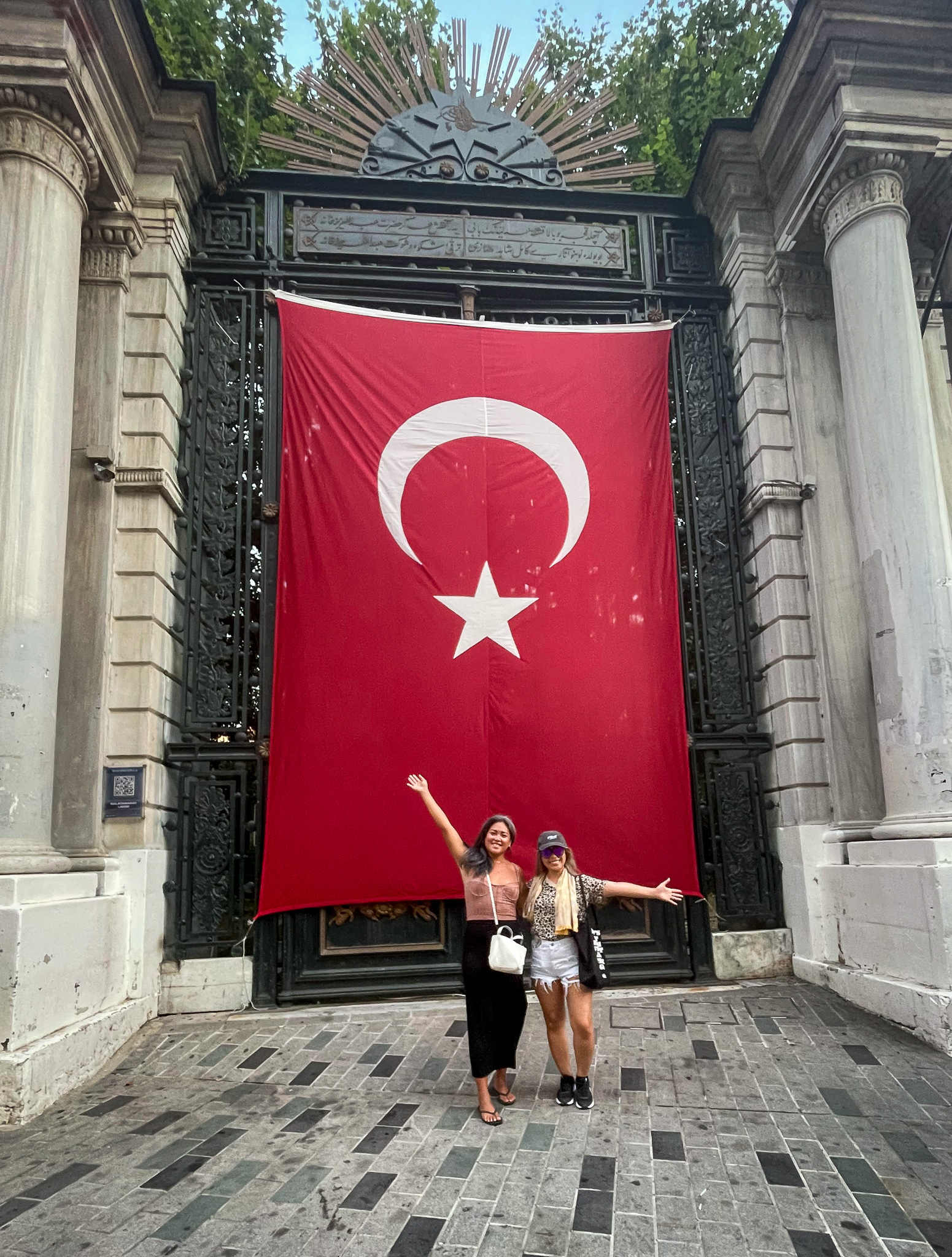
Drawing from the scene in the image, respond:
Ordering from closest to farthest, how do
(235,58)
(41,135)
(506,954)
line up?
(506,954) < (41,135) < (235,58)

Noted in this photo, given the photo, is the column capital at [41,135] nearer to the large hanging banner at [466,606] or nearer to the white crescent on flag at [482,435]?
the large hanging banner at [466,606]

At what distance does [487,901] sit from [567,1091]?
A: 1.31 m

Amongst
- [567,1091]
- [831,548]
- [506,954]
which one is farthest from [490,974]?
[831,548]

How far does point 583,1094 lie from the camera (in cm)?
557

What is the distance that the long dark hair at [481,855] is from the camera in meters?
5.79

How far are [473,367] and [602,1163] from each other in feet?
24.4

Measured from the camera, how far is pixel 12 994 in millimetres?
5859

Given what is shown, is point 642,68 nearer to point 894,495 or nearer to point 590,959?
point 894,495

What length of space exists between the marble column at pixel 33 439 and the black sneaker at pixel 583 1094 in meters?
4.17

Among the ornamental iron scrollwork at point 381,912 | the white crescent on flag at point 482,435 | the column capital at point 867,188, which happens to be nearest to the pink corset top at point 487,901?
the ornamental iron scrollwork at point 381,912

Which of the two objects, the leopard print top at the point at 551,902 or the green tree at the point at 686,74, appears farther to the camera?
the green tree at the point at 686,74

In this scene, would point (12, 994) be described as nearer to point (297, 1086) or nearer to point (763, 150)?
point (297, 1086)

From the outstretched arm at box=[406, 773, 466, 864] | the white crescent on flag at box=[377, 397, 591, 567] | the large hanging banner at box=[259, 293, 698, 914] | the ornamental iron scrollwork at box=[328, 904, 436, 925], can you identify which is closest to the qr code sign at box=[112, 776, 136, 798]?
the large hanging banner at box=[259, 293, 698, 914]

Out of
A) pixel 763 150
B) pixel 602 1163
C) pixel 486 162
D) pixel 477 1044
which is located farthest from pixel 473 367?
pixel 602 1163
